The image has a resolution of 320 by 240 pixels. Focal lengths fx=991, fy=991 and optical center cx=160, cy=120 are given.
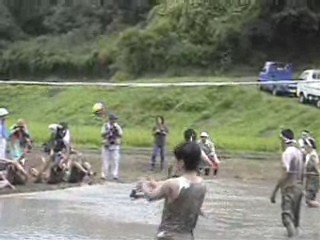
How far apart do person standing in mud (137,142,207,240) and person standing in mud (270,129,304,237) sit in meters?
6.47

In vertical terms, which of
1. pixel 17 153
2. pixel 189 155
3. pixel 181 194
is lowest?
pixel 17 153

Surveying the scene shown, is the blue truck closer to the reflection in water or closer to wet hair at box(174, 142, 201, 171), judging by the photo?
the reflection in water

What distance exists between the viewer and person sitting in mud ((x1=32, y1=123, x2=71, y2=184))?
21.9 metres

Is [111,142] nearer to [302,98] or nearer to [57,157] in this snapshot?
[57,157]

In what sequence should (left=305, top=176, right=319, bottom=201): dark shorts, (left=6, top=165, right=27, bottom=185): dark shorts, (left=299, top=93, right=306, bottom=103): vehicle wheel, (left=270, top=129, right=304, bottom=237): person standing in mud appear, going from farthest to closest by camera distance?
(left=299, top=93, right=306, bottom=103): vehicle wheel
(left=6, top=165, right=27, bottom=185): dark shorts
(left=305, top=176, right=319, bottom=201): dark shorts
(left=270, top=129, right=304, bottom=237): person standing in mud

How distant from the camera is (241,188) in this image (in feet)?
80.1

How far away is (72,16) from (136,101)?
25.1m

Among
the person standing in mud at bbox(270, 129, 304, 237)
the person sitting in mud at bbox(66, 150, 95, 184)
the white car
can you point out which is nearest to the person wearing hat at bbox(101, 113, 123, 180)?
the person sitting in mud at bbox(66, 150, 95, 184)

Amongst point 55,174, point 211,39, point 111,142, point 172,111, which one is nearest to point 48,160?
point 55,174

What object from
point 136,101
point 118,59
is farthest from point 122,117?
point 118,59

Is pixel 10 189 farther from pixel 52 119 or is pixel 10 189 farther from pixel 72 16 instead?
pixel 72 16

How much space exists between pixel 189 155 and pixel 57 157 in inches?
533

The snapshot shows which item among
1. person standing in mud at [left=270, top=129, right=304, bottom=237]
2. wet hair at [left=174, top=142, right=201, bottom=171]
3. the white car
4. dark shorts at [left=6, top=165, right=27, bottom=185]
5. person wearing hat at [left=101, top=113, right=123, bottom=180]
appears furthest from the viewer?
the white car

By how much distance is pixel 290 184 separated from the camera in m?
15.1
